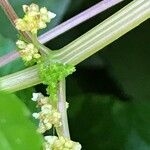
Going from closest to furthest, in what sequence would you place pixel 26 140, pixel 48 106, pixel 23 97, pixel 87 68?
pixel 26 140
pixel 48 106
pixel 23 97
pixel 87 68

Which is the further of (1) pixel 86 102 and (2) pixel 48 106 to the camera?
(1) pixel 86 102

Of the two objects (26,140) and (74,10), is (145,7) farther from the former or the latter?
(74,10)

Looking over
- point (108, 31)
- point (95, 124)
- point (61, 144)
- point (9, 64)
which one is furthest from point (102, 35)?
point (95, 124)

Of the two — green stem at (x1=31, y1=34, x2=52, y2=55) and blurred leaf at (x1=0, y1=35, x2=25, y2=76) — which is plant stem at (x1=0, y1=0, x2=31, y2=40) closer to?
green stem at (x1=31, y1=34, x2=52, y2=55)

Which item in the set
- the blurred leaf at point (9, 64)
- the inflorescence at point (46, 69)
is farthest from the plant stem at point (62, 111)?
the blurred leaf at point (9, 64)

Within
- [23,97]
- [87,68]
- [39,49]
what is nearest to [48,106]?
[39,49]

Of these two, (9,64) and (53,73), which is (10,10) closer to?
(53,73)

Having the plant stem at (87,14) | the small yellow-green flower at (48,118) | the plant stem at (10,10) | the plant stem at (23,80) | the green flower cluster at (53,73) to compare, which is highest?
the plant stem at (10,10)

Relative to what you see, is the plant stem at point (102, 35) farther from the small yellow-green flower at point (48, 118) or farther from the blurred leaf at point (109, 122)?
the blurred leaf at point (109, 122)
